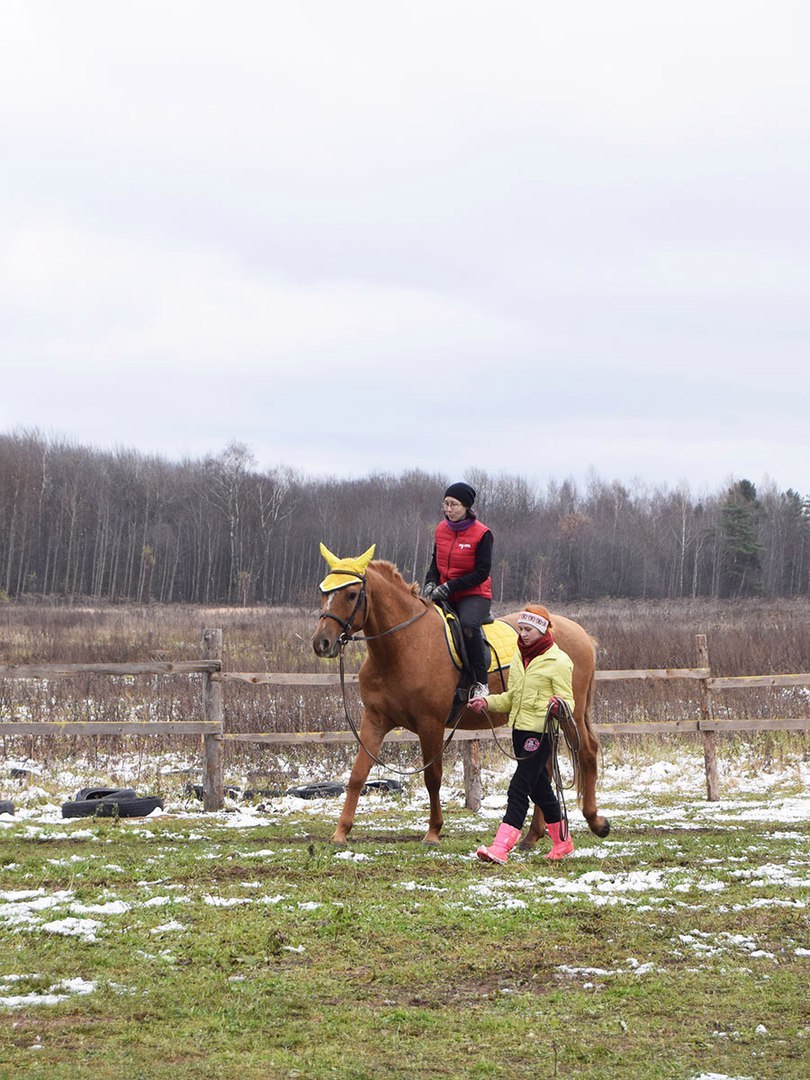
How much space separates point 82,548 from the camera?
74.9m

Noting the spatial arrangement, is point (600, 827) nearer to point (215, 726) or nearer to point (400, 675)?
point (400, 675)

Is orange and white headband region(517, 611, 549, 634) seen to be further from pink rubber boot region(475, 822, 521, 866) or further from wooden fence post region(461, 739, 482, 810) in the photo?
wooden fence post region(461, 739, 482, 810)

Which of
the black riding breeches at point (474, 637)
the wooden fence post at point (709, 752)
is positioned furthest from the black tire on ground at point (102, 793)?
the wooden fence post at point (709, 752)

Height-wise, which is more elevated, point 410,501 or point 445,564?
point 410,501

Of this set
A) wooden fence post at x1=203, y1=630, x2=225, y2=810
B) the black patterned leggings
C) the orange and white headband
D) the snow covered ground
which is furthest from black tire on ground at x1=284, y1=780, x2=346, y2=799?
the orange and white headband

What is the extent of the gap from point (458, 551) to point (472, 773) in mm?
3801

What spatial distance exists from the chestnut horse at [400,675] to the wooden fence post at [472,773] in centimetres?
300

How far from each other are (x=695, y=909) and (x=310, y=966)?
231 centimetres

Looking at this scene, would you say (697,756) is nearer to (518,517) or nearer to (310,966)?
(310,966)

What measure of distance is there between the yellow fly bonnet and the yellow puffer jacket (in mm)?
1451

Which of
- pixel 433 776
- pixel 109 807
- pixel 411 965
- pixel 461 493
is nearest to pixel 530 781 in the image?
pixel 433 776

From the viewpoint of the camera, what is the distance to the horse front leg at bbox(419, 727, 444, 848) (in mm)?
9000

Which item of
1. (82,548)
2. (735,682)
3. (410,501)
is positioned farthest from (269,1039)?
(410,501)

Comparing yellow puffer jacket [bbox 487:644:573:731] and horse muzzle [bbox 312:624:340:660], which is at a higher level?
horse muzzle [bbox 312:624:340:660]
